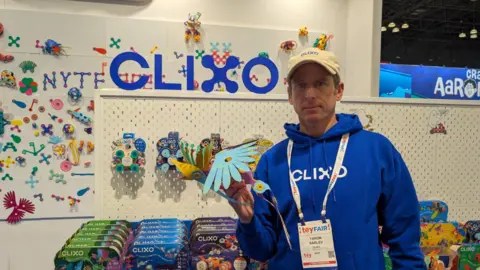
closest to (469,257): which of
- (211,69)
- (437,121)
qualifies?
(437,121)

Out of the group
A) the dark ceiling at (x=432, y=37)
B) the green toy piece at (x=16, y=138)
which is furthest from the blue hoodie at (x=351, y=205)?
the dark ceiling at (x=432, y=37)

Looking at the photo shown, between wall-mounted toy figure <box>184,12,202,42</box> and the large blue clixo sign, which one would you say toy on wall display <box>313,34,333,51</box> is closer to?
the large blue clixo sign

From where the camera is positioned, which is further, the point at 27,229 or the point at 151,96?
the point at 27,229

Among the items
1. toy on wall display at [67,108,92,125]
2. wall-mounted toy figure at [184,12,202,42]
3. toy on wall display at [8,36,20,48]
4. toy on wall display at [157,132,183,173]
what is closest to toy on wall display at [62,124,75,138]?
toy on wall display at [67,108,92,125]

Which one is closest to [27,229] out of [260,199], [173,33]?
[173,33]

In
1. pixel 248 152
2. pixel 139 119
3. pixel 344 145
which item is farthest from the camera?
pixel 139 119

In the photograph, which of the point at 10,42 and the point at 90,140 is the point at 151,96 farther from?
the point at 10,42

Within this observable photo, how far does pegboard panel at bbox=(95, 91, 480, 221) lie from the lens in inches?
84.4

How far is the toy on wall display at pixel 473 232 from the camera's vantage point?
7.41ft

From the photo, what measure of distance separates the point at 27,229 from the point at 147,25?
7.22 feet

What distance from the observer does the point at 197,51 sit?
12.4ft

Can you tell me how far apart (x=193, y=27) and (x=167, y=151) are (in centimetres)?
196

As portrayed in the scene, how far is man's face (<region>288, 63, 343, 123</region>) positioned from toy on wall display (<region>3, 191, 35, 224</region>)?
310cm

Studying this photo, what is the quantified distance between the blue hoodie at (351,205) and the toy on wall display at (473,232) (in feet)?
4.01
